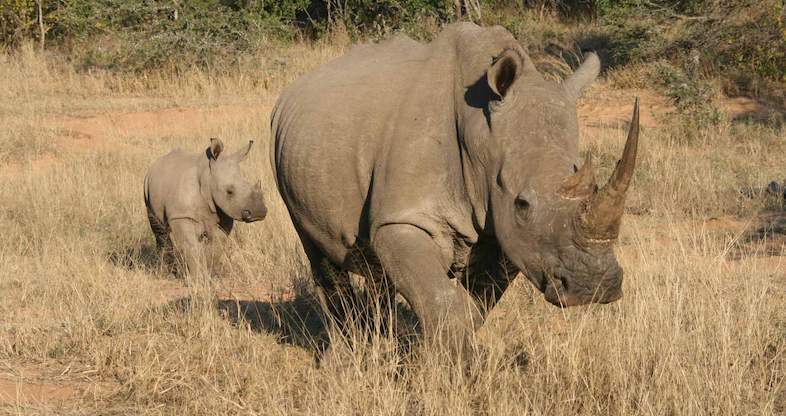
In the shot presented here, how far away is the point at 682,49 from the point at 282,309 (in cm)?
1209

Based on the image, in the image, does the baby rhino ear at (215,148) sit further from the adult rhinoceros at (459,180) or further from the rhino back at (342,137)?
the adult rhinoceros at (459,180)

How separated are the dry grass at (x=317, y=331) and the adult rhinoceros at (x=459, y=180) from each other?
0.37 metres

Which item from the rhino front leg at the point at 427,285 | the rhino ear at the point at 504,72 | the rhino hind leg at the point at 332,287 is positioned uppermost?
the rhino ear at the point at 504,72

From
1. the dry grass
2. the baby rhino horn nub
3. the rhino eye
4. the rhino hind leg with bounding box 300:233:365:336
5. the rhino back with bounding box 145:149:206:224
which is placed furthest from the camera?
the rhino back with bounding box 145:149:206:224

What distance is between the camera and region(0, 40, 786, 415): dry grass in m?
4.54

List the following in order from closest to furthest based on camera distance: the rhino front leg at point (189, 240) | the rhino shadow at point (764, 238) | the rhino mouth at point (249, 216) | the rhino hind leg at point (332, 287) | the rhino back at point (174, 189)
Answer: the rhino hind leg at point (332, 287)
the rhino shadow at point (764, 238)
the rhino front leg at point (189, 240)
the rhino mouth at point (249, 216)
the rhino back at point (174, 189)

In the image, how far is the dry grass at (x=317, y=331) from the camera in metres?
4.54

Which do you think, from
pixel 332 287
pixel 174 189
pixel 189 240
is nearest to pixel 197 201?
pixel 174 189

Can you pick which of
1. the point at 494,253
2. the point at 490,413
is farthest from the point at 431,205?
the point at 490,413

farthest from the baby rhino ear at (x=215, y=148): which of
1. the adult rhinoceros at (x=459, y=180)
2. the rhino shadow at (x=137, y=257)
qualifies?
the adult rhinoceros at (x=459, y=180)

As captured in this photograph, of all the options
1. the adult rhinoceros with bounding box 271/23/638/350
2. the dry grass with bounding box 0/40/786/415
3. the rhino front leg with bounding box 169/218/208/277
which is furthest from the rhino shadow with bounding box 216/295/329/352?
the rhino front leg with bounding box 169/218/208/277

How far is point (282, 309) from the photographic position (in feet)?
22.5

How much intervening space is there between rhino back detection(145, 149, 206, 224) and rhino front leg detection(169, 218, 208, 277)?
3.3 inches

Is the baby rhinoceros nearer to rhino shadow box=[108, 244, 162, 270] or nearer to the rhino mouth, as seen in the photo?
the rhino mouth
